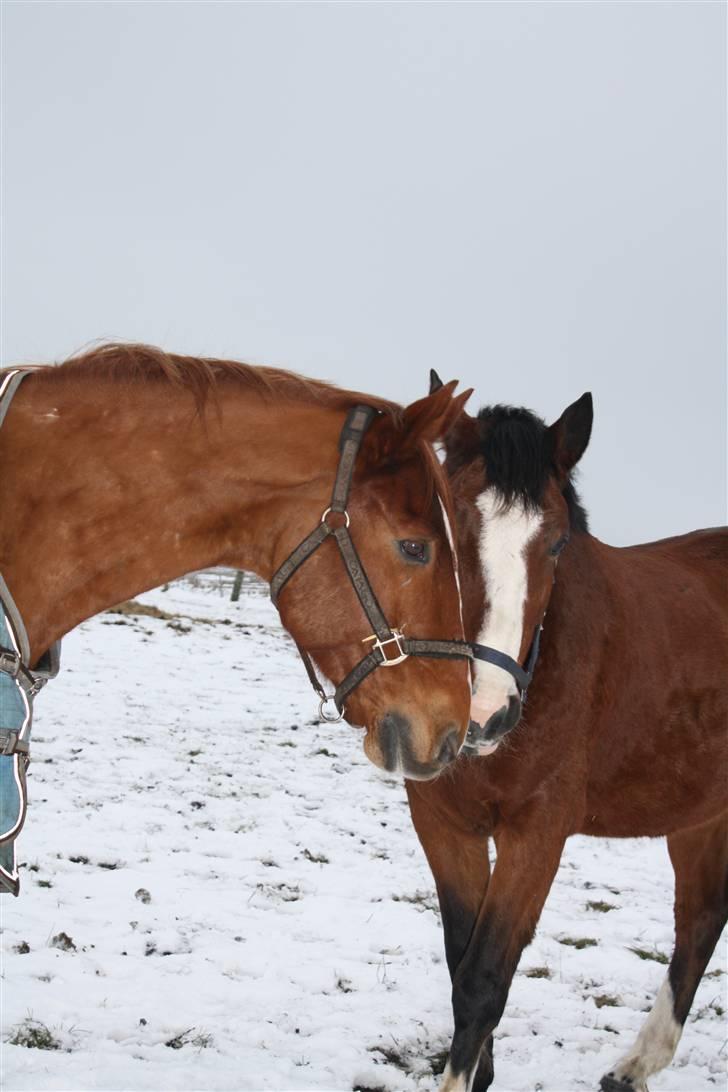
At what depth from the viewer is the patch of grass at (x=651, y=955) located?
510 cm

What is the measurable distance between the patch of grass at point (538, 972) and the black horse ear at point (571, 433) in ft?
9.34

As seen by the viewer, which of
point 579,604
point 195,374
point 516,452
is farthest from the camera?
point 579,604

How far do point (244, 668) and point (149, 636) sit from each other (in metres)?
1.88

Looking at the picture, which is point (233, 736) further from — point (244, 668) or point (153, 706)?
point (244, 668)

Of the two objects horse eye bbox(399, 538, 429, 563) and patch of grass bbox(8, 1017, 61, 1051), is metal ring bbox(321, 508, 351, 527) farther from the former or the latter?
patch of grass bbox(8, 1017, 61, 1051)

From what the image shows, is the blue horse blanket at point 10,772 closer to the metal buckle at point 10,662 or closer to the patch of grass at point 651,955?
the metal buckle at point 10,662

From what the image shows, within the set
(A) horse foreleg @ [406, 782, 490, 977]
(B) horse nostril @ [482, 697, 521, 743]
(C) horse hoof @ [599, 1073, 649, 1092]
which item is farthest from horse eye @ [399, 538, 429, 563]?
(C) horse hoof @ [599, 1073, 649, 1092]

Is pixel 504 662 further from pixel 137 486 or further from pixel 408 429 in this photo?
pixel 137 486

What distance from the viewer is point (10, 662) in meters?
2.16

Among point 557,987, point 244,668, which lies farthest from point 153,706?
point 557,987

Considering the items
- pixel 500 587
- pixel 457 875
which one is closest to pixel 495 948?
pixel 457 875

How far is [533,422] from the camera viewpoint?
364 cm

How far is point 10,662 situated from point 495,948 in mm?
2137

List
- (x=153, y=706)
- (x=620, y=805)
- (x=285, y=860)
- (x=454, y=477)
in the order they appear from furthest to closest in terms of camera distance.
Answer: (x=153, y=706)
(x=285, y=860)
(x=620, y=805)
(x=454, y=477)
